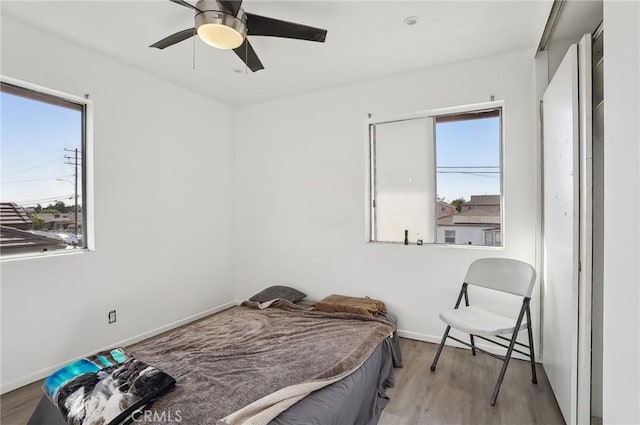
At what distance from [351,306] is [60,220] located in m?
2.59

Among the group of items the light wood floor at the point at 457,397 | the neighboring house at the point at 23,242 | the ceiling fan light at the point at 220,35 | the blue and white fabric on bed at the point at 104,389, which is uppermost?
the ceiling fan light at the point at 220,35

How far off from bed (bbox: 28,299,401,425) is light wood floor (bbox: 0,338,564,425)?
0.15 metres

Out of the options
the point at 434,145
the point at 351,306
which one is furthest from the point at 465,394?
the point at 434,145

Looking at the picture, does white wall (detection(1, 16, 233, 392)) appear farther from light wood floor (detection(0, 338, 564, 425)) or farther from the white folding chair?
the white folding chair

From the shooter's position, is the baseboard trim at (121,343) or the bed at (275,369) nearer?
the bed at (275,369)

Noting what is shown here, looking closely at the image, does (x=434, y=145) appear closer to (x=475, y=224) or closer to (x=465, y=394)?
(x=475, y=224)

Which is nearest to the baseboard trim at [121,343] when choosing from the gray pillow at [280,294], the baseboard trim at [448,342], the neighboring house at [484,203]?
the gray pillow at [280,294]

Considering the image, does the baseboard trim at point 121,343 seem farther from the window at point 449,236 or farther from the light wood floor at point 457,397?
the window at point 449,236

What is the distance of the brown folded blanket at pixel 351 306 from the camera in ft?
9.30

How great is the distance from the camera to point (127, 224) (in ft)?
A: 9.77

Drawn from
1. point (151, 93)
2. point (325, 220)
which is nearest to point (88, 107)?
point (151, 93)

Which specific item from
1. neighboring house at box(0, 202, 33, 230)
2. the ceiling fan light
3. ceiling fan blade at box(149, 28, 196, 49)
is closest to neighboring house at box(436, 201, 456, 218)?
the ceiling fan light

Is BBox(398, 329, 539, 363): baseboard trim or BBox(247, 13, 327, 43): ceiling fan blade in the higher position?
BBox(247, 13, 327, 43): ceiling fan blade

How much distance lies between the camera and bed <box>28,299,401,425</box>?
4.86 feet
